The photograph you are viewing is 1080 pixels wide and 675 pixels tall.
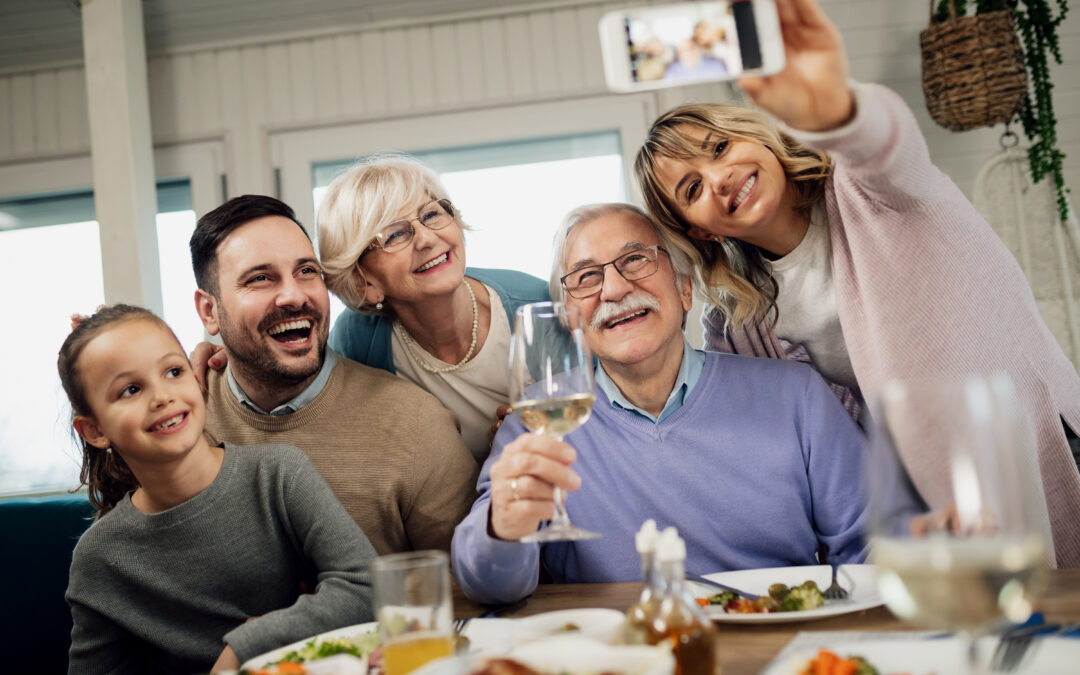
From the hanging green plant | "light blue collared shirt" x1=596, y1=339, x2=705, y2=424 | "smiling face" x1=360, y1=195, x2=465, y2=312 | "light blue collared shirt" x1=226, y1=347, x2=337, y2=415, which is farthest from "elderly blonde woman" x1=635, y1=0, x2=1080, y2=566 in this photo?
the hanging green plant

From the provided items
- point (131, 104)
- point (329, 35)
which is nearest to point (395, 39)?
point (329, 35)

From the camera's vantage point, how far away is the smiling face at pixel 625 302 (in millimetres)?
1769

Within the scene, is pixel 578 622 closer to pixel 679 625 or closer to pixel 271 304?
pixel 679 625

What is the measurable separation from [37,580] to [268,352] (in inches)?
39.2

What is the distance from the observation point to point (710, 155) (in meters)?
1.83

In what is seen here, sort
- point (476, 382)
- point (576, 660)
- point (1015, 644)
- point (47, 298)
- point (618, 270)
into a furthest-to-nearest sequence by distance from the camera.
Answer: point (47, 298) → point (476, 382) → point (618, 270) → point (1015, 644) → point (576, 660)

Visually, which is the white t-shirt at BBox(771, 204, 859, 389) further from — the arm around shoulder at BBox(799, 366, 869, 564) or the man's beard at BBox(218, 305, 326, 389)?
the man's beard at BBox(218, 305, 326, 389)

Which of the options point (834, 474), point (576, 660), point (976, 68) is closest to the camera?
point (576, 660)

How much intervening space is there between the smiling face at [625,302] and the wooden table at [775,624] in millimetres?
574

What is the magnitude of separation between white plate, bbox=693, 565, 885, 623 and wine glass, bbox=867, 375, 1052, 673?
1.56ft

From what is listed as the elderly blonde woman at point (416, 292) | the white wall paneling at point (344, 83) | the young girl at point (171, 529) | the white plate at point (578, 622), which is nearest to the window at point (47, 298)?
the white wall paneling at point (344, 83)

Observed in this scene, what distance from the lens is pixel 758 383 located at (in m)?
1.83

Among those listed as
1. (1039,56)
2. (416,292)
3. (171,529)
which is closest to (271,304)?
(416,292)

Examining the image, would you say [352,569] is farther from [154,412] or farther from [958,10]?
[958,10]
